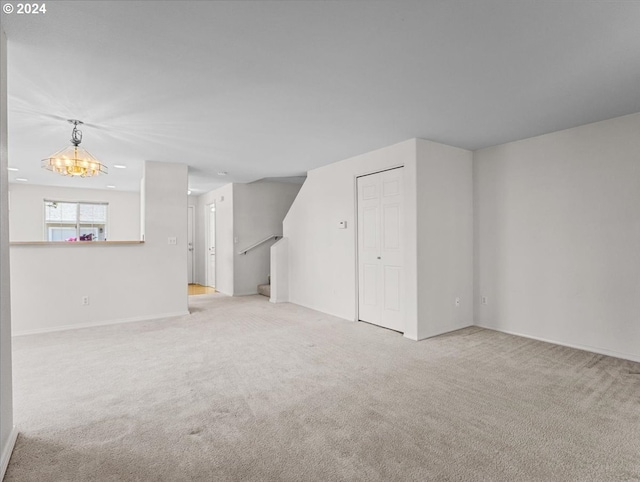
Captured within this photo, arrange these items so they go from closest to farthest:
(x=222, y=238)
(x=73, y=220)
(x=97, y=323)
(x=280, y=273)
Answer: (x=97, y=323) < (x=280, y=273) < (x=222, y=238) < (x=73, y=220)

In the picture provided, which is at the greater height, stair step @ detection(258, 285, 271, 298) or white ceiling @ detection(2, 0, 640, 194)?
white ceiling @ detection(2, 0, 640, 194)

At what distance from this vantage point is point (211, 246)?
8602mm

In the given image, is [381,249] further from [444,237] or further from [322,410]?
[322,410]

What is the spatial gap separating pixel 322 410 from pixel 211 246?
688cm

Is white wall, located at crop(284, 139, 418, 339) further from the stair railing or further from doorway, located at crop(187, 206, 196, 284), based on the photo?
doorway, located at crop(187, 206, 196, 284)

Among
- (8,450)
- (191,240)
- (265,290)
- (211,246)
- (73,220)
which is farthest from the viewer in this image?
(191,240)

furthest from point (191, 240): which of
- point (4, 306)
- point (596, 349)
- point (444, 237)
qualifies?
point (596, 349)

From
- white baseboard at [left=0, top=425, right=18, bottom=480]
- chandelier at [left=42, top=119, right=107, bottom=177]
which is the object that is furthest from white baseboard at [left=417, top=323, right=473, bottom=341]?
chandelier at [left=42, top=119, right=107, bottom=177]

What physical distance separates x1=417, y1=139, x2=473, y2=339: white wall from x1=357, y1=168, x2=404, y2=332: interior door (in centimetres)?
32

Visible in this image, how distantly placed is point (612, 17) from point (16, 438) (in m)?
4.22

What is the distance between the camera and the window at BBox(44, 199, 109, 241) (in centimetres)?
801

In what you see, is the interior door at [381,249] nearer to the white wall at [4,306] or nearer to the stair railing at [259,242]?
the stair railing at [259,242]

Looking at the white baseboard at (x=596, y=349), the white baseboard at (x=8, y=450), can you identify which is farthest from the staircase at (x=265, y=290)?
the white baseboard at (x=8, y=450)

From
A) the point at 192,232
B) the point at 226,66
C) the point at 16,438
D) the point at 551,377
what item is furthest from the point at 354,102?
the point at 192,232
